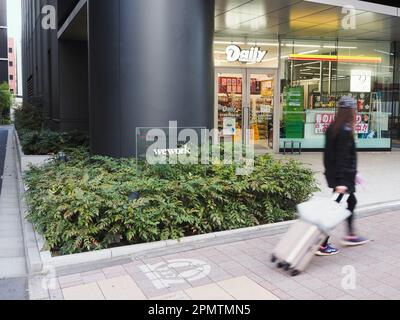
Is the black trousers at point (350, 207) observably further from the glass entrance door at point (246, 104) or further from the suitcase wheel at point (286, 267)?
the glass entrance door at point (246, 104)

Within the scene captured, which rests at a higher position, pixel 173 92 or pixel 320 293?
pixel 173 92

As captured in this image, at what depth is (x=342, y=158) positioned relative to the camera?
5.09 m

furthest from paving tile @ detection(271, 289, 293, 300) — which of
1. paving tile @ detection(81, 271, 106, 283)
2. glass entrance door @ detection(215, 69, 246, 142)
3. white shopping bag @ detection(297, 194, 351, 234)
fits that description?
glass entrance door @ detection(215, 69, 246, 142)

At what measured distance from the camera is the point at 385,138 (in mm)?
17578

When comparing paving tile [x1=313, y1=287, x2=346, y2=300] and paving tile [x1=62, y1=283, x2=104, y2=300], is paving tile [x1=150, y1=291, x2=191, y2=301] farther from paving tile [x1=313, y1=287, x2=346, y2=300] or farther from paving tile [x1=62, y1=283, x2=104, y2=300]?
paving tile [x1=313, y1=287, x2=346, y2=300]

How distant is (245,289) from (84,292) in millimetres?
1447

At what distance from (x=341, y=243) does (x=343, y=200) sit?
0.62m

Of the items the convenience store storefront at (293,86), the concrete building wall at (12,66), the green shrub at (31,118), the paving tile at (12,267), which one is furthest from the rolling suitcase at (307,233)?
the concrete building wall at (12,66)

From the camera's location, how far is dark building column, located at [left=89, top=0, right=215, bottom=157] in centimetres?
779

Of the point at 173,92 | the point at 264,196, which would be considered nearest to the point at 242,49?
the point at 173,92

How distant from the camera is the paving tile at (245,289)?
418 cm

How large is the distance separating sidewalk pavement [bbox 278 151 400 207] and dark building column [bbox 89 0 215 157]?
2517 mm

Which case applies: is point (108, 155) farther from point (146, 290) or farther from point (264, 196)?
point (146, 290)

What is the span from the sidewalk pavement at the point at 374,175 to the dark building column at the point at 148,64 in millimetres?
2517
